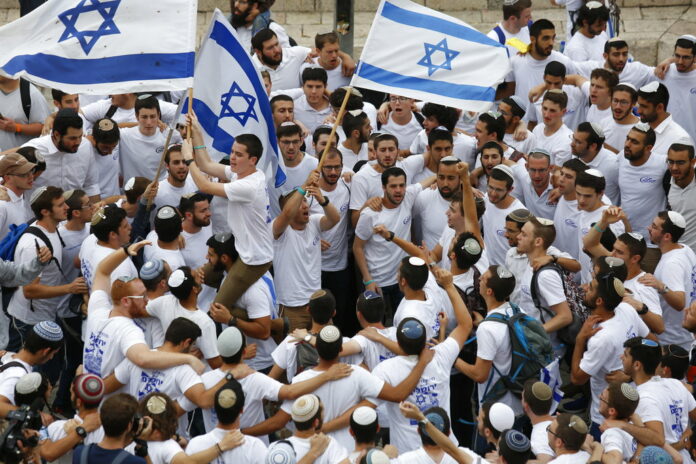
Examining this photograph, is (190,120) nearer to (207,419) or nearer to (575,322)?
(207,419)

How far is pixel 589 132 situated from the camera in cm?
1029

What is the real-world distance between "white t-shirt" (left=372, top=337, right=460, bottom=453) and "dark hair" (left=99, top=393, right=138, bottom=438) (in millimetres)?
1760

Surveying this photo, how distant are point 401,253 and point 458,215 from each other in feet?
2.80

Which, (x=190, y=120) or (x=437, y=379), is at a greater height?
(x=190, y=120)

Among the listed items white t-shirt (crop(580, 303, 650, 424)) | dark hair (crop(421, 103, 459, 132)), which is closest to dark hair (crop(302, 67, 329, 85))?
dark hair (crop(421, 103, 459, 132))

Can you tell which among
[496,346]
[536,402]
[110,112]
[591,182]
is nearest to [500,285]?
[496,346]

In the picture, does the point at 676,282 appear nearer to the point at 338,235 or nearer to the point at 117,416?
the point at 338,235

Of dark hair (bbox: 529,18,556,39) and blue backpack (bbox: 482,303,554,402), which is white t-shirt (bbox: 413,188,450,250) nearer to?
blue backpack (bbox: 482,303,554,402)

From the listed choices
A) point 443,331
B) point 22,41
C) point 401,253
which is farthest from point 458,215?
point 22,41

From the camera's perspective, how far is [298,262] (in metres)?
9.34

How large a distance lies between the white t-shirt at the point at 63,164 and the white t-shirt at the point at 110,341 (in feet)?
9.13

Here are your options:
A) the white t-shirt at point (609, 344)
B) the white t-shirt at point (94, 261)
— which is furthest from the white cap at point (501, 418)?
the white t-shirt at point (94, 261)

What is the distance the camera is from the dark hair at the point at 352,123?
10.8 m

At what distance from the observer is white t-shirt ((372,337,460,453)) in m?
7.25
